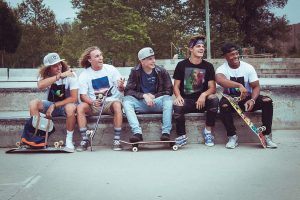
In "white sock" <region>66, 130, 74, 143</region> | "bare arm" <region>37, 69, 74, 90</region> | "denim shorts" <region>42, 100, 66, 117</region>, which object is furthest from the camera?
"denim shorts" <region>42, 100, 66, 117</region>

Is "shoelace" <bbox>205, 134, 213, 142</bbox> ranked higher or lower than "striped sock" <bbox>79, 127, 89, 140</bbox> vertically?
lower

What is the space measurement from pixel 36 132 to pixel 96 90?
1024 millimetres

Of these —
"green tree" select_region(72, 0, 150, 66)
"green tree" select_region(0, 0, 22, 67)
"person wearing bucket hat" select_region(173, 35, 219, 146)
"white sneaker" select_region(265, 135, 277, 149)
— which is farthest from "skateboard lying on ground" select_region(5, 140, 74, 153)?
"green tree" select_region(0, 0, 22, 67)

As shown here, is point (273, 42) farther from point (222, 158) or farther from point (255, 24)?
point (222, 158)

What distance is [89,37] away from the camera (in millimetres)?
42531

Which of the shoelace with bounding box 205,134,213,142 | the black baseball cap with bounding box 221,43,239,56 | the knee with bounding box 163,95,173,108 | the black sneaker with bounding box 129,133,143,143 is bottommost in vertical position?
the shoelace with bounding box 205,134,213,142

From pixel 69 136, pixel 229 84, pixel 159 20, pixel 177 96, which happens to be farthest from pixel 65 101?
pixel 159 20

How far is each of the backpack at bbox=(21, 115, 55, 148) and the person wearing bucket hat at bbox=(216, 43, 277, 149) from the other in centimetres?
238

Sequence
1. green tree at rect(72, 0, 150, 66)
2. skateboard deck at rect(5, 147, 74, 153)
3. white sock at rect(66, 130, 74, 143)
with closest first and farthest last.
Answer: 1. skateboard deck at rect(5, 147, 74, 153)
2. white sock at rect(66, 130, 74, 143)
3. green tree at rect(72, 0, 150, 66)

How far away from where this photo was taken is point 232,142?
217 inches

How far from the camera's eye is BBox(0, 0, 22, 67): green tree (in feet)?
129

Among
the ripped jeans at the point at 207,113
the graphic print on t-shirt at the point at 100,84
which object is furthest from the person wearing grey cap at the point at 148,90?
the graphic print on t-shirt at the point at 100,84

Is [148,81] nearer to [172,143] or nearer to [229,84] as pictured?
[172,143]

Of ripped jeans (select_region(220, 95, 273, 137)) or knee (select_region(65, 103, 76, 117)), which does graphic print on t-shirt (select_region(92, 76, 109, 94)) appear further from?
ripped jeans (select_region(220, 95, 273, 137))
